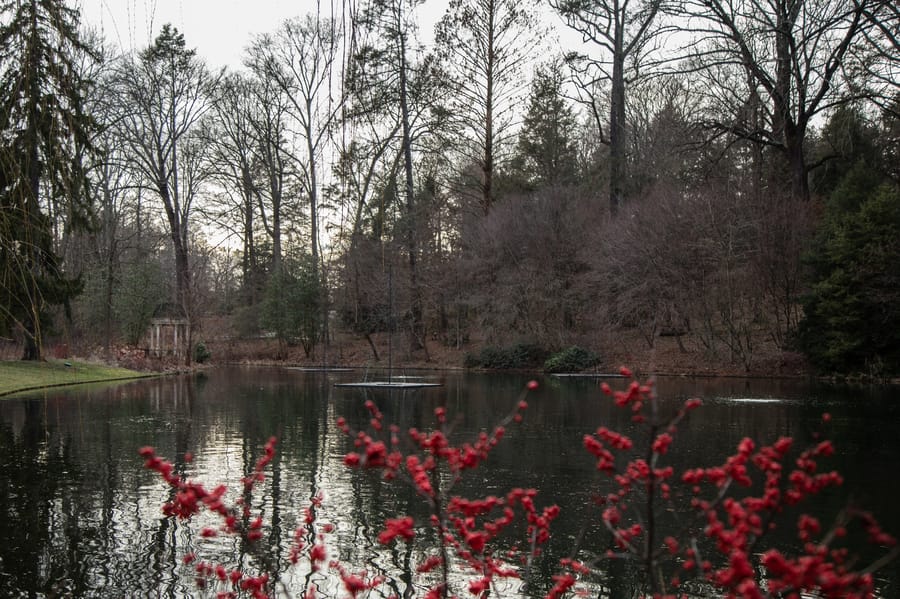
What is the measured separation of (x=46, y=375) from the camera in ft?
71.3

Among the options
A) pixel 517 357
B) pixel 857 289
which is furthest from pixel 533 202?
pixel 857 289

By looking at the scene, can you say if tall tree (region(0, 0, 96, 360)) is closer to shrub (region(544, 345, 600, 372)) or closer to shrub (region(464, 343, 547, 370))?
shrub (region(544, 345, 600, 372))

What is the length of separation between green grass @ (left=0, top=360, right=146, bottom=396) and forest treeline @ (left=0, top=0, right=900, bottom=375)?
2.64 feet

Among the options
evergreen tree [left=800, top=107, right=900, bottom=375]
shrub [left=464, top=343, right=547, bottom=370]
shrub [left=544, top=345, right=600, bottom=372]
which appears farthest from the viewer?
shrub [left=464, top=343, right=547, bottom=370]

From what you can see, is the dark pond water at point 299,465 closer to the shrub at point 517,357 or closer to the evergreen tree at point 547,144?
the shrub at point 517,357

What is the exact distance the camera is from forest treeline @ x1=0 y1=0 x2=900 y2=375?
2161 centimetres

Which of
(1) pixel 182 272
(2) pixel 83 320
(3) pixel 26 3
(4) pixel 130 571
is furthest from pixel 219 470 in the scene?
(2) pixel 83 320

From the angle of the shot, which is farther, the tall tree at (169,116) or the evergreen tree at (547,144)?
the evergreen tree at (547,144)

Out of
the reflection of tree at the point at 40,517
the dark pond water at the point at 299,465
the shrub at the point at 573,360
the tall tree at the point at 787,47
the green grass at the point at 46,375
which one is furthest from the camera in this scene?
the shrub at the point at 573,360

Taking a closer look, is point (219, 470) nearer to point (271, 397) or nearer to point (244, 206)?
point (271, 397)

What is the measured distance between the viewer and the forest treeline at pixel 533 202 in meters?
21.6

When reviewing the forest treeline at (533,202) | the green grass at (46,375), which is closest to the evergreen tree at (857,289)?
the forest treeline at (533,202)

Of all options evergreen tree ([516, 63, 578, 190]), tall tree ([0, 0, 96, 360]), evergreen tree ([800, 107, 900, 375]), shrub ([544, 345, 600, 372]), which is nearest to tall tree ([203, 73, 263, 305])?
evergreen tree ([516, 63, 578, 190])

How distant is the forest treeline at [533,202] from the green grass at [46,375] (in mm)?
803
